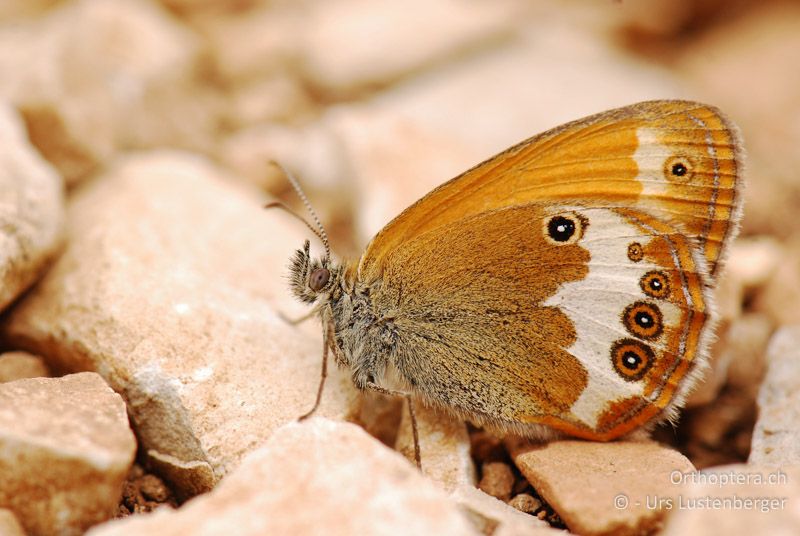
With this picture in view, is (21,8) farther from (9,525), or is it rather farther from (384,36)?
(9,525)

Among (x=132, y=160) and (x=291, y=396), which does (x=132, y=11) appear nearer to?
(x=132, y=160)

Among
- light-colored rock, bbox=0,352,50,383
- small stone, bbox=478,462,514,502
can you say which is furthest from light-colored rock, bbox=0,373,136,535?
small stone, bbox=478,462,514,502

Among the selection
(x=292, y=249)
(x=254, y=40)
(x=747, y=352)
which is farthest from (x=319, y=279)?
(x=254, y=40)

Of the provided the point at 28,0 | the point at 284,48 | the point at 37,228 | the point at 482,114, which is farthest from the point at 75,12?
the point at 482,114

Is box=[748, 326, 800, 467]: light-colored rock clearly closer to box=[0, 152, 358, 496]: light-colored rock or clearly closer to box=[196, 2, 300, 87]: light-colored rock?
box=[0, 152, 358, 496]: light-colored rock

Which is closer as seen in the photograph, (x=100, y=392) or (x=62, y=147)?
(x=100, y=392)
